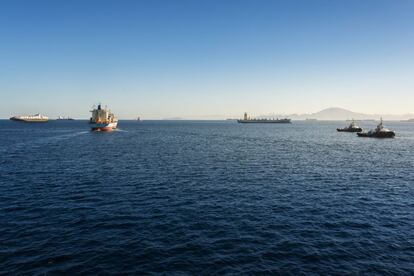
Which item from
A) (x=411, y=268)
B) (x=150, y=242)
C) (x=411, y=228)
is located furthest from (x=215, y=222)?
(x=411, y=228)

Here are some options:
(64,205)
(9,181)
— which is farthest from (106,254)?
(9,181)

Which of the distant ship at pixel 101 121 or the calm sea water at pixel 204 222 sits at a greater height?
the distant ship at pixel 101 121

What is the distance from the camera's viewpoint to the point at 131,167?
64188 mm

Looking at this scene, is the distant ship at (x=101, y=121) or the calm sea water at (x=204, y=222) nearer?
the calm sea water at (x=204, y=222)

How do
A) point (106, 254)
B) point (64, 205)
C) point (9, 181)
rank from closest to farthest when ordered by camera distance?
1. point (106, 254)
2. point (64, 205)
3. point (9, 181)

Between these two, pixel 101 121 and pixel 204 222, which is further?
pixel 101 121

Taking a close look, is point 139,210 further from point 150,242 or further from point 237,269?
point 237,269

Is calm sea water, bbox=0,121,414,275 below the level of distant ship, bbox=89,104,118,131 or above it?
below

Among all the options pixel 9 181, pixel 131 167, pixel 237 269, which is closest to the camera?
pixel 237 269

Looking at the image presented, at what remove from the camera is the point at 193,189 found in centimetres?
4528

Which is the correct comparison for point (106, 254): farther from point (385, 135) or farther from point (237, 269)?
point (385, 135)

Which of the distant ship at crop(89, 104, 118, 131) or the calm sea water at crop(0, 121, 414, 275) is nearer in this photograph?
the calm sea water at crop(0, 121, 414, 275)

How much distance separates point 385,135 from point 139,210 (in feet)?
529

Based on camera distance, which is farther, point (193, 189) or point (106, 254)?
point (193, 189)
